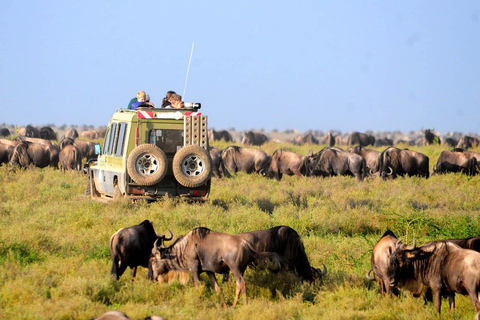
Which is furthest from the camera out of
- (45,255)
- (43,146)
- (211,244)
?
(43,146)

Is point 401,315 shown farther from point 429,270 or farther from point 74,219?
point 74,219

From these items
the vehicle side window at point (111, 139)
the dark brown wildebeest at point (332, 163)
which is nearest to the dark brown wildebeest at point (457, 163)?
the dark brown wildebeest at point (332, 163)

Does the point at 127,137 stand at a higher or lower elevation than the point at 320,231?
higher

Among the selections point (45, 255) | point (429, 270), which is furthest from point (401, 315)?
point (45, 255)

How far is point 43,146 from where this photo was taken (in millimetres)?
26453

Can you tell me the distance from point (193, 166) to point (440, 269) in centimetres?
687

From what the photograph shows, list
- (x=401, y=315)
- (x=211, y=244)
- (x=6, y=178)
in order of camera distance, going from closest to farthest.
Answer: (x=401, y=315)
(x=211, y=244)
(x=6, y=178)

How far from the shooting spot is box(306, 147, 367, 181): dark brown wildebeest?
25969mm

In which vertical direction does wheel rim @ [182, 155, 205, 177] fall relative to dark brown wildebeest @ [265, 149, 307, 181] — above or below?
above

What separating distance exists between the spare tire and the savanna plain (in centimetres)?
61

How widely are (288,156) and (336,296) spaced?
59.5ft

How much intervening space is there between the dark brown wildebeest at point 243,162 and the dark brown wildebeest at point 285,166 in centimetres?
100

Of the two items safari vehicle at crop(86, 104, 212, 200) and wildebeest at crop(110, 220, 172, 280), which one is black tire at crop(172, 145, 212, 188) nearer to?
safari vehicle at crop(86, 104, 212, 200)

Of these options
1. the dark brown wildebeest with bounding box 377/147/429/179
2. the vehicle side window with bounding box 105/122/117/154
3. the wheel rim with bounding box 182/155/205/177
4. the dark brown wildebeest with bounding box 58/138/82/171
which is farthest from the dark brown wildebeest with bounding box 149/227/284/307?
the dark brown wildebeest with bounding box 377/147/429/179
